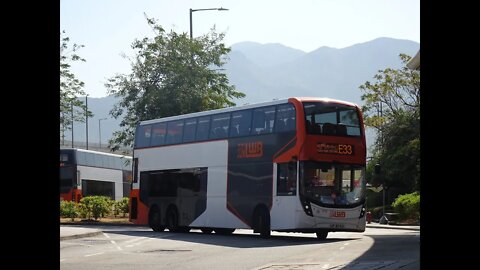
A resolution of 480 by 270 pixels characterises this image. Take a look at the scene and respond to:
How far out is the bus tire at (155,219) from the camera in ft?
110

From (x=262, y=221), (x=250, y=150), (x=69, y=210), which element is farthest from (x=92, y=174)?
(x=262, y=221)

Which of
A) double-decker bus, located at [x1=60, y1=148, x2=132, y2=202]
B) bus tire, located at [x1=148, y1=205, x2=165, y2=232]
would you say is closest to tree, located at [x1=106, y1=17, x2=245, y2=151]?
double-decker bus, located at [x1=60, y1=148, x2=132, y2=202]

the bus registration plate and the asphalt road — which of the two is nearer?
the asphalt road

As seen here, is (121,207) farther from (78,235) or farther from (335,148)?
(335,148)

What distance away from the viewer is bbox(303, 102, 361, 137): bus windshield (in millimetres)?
25891

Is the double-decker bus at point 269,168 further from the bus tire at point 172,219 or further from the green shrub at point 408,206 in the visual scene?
the green shrub at point 408,206

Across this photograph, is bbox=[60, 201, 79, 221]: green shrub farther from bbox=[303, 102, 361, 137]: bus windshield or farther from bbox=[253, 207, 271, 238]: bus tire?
bbox=[303, 102, 361, 137]: bus windshield

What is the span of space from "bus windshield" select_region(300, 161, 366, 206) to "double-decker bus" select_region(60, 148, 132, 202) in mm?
24881

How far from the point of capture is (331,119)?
26.3m

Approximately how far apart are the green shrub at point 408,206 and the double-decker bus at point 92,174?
49.7 ft

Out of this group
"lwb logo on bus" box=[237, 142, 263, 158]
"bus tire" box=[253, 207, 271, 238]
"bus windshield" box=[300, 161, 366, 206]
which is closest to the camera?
"bus windshield" box=[300, 161, 366, 206]

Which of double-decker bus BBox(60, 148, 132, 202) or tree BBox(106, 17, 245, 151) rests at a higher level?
tree BBox(106, 17, 245, 151)

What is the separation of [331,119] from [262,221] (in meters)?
3.77

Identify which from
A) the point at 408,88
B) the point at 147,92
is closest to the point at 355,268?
the point at 147,92
